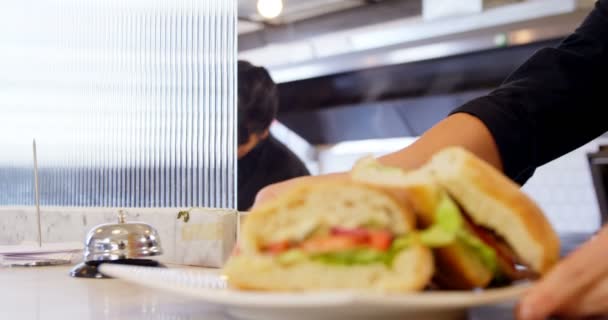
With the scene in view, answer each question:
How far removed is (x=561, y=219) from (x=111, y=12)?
3.13 meters

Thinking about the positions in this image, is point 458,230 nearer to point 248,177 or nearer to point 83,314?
point 83,314

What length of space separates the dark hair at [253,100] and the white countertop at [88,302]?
1.60m

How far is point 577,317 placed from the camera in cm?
58

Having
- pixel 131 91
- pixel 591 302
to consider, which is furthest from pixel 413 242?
pixel 131 91

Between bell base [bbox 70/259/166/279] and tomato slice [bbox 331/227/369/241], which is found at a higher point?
tomato slice [bbox 331/227/369/241]

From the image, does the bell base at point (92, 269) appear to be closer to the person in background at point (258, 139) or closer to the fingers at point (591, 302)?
the fingers at point (591, 302)

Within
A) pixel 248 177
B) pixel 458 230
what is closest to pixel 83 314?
pixel 458 230

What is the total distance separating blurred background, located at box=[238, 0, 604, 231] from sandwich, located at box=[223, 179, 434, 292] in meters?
2.74

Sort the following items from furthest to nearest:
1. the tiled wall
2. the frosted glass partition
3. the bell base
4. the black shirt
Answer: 1. the tiled wall
2. the black shirt
3. the frosted glass partition
4. the bell base

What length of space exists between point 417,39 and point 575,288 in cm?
306

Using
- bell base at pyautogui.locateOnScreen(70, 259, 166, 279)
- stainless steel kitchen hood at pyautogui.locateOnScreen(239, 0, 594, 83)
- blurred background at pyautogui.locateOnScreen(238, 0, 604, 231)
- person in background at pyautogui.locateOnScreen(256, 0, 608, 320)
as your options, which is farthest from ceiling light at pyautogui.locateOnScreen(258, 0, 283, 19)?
person in background at pyautogui.locateOnScreen(256, 0, 608, 320)

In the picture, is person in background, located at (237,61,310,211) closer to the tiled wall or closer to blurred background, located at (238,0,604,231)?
blurred background, located at (238,0,604,231)

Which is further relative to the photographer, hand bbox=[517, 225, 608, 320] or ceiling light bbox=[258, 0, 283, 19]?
ceiling light bbox=[258, 0, 283, 19]

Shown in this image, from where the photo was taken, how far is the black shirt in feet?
8.53
